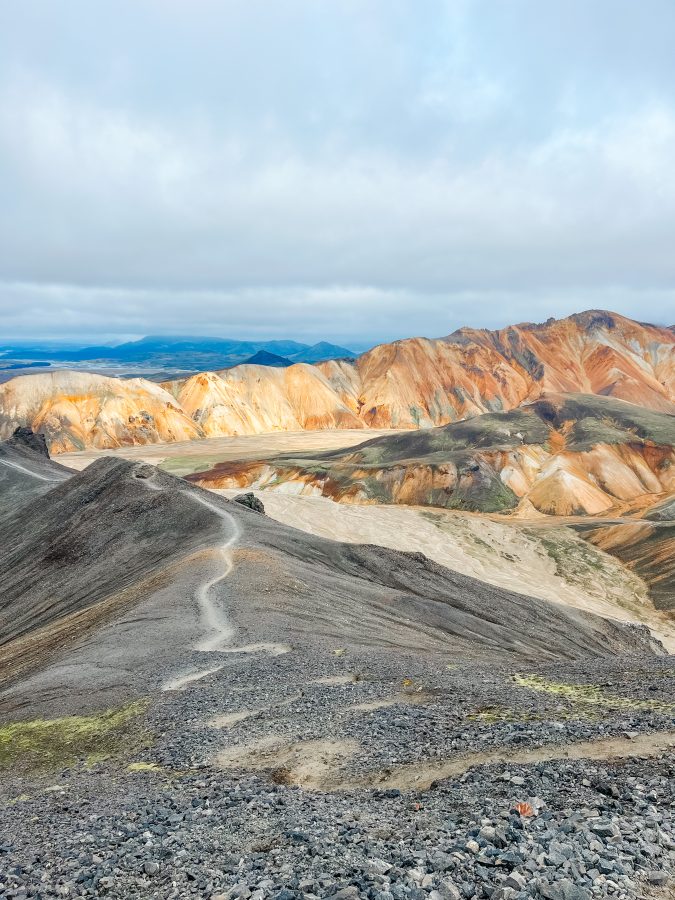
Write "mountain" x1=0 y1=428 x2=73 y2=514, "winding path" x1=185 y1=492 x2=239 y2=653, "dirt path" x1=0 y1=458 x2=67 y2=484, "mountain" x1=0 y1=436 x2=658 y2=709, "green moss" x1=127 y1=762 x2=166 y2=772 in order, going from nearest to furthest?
"green moss" x1=127 y1=762 x2=166 y2=772 → "winding path" x1=185 y1=492 x2=239 y2=653 → "mountain" x1=0 y1=436 x2=658 y2=709 → "mountain" x1=0 y1=428 x2=73 y2=514 → "dirt path" x1=0 y1=458 x2=67 y2=484

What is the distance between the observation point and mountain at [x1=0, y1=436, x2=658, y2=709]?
73.7 ft

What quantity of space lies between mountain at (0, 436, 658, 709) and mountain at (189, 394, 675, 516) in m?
50.1

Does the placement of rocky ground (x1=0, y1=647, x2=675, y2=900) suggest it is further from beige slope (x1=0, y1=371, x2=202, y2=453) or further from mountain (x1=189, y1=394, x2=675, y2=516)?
beige slope (x1=0, y1=371, x2=202, y2=453)

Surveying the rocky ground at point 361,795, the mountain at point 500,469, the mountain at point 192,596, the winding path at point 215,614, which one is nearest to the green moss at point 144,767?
the rocky ground at point 361,795

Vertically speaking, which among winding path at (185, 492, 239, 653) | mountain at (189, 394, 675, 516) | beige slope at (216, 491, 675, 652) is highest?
winding path at (185, 492, 239, 653)

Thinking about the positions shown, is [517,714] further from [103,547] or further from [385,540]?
[385,540]

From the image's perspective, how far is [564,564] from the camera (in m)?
67.7

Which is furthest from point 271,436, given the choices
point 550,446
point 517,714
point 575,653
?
point 517,714

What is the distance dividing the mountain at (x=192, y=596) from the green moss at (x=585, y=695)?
652 cm

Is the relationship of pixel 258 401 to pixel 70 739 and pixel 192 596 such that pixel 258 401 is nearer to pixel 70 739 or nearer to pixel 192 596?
pixel 192 596

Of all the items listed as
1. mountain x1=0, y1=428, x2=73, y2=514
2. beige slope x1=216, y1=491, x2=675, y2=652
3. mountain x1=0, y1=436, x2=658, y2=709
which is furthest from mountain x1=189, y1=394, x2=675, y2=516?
mountain x1=0, y1=436, x2=658, y2=709

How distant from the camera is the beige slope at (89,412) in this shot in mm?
146125

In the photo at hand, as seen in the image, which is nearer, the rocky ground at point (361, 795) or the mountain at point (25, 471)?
the rocky ground at point (361, 795)

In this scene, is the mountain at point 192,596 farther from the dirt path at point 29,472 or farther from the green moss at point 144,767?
the dirt path at point 29,472
